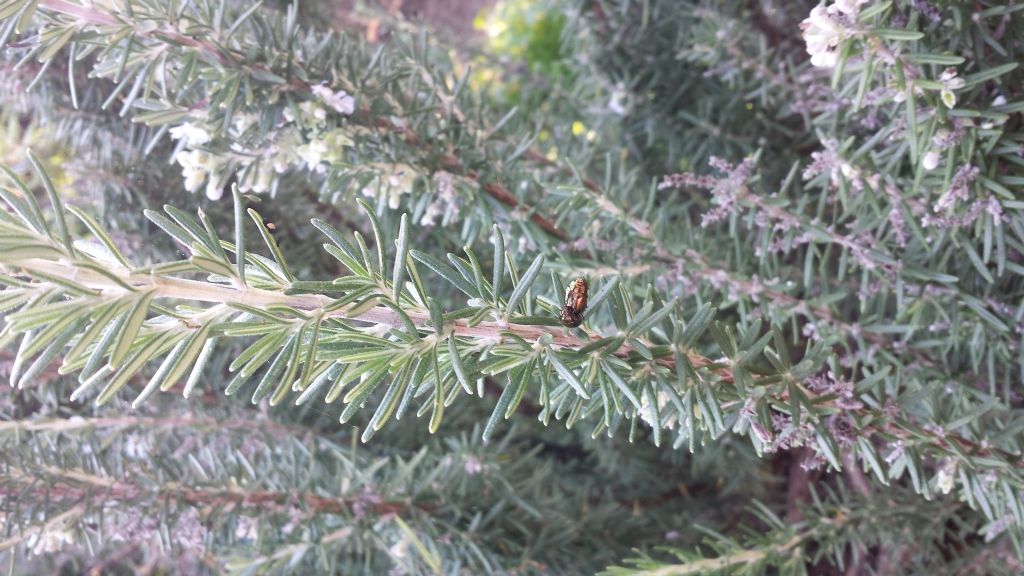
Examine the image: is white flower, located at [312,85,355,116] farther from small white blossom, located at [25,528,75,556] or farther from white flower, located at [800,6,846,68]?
small white blossom, located at [25,528,75,556]

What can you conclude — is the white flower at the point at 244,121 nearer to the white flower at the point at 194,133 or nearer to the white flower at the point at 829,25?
the white flower at the point at 194,133

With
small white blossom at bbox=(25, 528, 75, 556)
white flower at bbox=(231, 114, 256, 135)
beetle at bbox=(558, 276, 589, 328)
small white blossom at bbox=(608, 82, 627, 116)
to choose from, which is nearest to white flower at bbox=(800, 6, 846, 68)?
beetle at bbox=(558, 276, 589, 328)

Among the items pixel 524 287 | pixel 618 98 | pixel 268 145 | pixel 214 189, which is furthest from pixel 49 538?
pixel 618 98

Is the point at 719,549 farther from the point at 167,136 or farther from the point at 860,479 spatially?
the point at 167,136

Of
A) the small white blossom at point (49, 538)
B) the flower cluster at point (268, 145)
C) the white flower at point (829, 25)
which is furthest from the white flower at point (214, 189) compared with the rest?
the white flower at point (829, 25)

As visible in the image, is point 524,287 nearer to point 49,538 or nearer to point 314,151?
point 314,151
